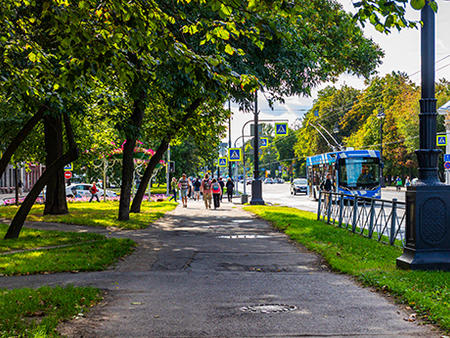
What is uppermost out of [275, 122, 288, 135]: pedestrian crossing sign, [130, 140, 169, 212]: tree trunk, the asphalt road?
[275, 122, 288, 135]: pedestrian crossing sign

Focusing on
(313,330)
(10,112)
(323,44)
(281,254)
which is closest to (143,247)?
(281,254)

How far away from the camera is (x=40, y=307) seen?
609cm

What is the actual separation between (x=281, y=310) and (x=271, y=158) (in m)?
191

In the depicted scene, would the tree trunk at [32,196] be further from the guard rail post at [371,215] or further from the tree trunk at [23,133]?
the guard rail post at [371,215]

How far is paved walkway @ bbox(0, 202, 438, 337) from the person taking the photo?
211 inches

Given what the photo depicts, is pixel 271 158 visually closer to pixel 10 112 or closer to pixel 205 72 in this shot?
pixel 10 112

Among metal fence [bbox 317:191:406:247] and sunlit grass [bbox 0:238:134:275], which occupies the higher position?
metal fence [bbox 317:191:406:247]

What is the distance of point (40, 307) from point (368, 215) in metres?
9.20

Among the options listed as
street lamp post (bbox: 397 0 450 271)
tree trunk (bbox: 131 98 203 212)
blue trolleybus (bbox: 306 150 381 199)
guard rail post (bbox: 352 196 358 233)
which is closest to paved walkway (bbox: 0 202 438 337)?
street lamp post (bbox: 397 0 450 271)

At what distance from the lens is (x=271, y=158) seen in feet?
643

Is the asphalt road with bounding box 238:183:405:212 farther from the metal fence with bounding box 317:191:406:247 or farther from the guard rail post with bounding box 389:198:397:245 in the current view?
the guard rail post with bounding box 389:198:397:245

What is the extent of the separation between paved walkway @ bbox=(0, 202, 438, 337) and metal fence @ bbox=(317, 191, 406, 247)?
186 cm

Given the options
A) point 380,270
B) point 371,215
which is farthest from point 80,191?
point 380,270

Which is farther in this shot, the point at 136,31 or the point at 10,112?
the point at 10,112
